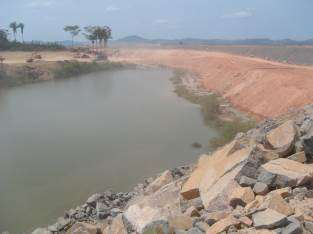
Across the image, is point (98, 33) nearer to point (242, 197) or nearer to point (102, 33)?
point (102, 33)

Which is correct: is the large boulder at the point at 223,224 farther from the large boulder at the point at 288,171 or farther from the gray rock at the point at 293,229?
the large boulder at the point at 288,171

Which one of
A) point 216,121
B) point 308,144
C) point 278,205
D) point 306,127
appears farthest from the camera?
point 216,121

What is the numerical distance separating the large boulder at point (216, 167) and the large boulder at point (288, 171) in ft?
2.83

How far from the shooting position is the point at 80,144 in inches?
945

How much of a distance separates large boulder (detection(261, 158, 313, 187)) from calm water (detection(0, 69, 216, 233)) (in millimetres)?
8172

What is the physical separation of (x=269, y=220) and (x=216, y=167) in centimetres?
361

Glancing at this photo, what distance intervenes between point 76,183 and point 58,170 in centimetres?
200

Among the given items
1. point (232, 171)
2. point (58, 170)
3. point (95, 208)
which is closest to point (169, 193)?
point (232, 171)

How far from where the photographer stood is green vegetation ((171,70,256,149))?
2354 cm

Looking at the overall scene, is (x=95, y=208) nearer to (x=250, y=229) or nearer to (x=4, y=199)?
(x=4, y=199)

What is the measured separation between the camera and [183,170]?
14641mm

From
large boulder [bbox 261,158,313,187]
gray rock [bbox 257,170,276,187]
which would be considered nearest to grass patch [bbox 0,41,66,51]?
large boulder [bbox 261,158,313,187]

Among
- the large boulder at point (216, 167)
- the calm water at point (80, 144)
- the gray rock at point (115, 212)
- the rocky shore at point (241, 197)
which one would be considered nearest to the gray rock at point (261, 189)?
the rocky shore at point (241, 197)

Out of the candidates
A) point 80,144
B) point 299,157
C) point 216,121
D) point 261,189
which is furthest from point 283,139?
point 216,121
